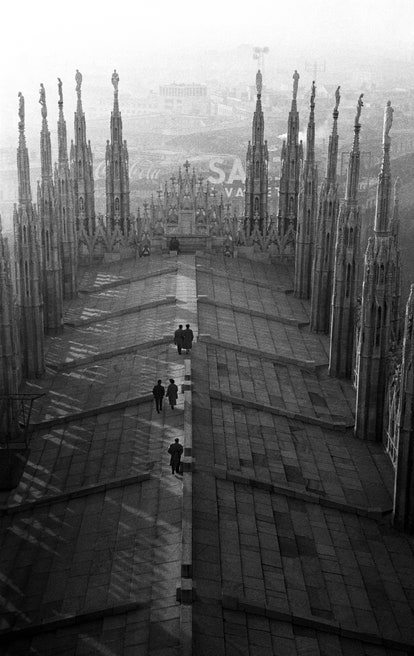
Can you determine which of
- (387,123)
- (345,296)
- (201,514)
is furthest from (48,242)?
(201,514)

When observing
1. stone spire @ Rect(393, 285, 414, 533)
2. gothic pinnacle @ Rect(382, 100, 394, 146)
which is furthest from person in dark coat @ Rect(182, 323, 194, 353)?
stone spire @ Rect(393, 285, 414, 533)

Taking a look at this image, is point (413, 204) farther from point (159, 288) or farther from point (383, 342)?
point (383, 342)

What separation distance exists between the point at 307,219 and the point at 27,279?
2150cm

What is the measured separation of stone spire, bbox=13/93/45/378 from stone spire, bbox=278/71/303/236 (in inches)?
1015

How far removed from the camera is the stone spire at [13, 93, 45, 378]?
4825 cm

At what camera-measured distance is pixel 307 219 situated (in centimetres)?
6350

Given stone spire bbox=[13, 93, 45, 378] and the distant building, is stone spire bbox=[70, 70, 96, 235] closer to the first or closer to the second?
stone spire bbox=[13, 93, 45, 378]

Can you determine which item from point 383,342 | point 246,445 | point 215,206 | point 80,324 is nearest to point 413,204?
point 215,206

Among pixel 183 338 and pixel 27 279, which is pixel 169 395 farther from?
pixel 27 279

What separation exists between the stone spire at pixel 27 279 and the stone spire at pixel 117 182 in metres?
23.3

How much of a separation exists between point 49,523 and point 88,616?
735 centimetres

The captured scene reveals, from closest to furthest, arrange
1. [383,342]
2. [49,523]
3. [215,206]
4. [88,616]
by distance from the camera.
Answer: [88,616]
[49,523]
[383,342]
[215,206]

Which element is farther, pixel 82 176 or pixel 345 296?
pixel 82 176

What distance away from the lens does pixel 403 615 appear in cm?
2980
